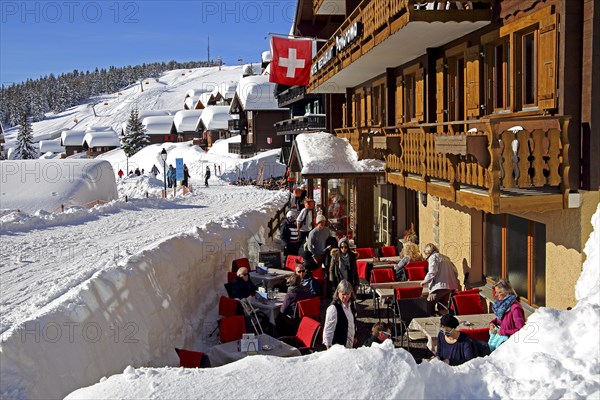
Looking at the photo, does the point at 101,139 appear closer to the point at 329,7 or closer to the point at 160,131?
the point at 160,131

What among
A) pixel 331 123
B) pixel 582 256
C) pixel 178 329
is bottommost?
pixel 178 329

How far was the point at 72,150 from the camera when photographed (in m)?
120

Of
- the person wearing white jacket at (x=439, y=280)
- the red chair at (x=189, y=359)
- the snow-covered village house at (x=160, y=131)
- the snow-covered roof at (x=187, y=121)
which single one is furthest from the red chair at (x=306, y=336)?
the snow-covered village house at (x=160, y=131)

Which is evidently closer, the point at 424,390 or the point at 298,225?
the point at 424,390

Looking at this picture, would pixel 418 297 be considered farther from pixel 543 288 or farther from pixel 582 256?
pixel 582 256

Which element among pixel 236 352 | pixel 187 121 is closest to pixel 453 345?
pixel 236 352

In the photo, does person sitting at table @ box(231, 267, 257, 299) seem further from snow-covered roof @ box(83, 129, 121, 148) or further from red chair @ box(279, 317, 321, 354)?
snow-covered roof @ box(83, 129, 121, 148)

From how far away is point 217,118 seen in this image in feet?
284

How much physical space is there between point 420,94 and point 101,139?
10253 cm

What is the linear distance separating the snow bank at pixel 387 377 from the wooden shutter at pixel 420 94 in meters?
10.4

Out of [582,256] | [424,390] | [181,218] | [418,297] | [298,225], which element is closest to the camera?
[424,390]

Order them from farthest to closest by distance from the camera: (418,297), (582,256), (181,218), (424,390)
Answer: (181,218)
(418,297)
(582,256)
(424,390)

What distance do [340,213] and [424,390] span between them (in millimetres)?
18143

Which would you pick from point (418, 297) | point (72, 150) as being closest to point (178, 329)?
point (418, 297)
